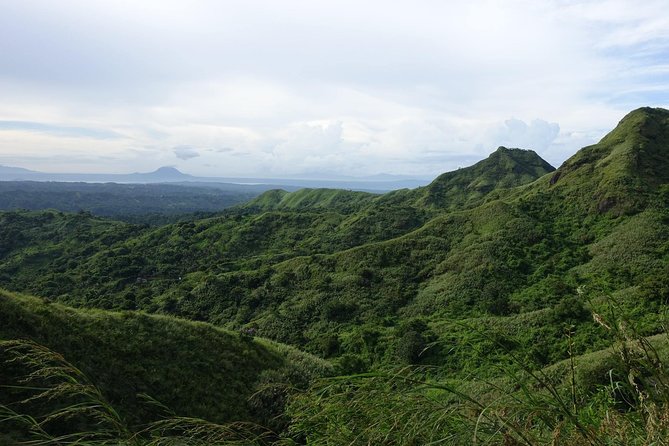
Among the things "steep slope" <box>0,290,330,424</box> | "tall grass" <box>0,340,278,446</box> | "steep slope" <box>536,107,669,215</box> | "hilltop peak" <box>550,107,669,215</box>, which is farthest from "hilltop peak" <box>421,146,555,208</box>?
"tall grass" <box>0,340,278,446</box>

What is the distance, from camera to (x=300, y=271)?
206ft

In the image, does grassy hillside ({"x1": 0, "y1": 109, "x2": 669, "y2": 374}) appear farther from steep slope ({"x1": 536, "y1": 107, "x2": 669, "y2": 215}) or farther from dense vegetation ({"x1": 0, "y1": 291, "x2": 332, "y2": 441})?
dense vegetation ({"x1": 0, "y1": 291, "x2": 332, "y2": 441})

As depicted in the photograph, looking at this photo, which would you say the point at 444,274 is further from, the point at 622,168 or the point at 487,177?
the point at 487,177

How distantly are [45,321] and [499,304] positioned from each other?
40228mm

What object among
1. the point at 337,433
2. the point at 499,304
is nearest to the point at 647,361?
the point at 337,433

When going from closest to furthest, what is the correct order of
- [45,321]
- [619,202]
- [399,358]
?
1. [45,321]
2. [399,358]
3. [619,202]

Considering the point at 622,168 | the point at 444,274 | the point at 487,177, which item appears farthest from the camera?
the point at 487,177

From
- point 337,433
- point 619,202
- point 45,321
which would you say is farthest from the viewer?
point 619,202

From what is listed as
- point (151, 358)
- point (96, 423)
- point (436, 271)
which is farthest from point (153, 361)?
point (436, 271)

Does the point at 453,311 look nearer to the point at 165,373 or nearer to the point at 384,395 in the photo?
the point at 165,373

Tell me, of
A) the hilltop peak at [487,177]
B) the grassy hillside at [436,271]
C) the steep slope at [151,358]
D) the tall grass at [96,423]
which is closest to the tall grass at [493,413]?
the tall grass at [96,423]

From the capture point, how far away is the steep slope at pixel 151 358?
54.5ft

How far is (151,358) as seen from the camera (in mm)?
19891

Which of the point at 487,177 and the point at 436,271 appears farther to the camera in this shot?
the point at 487,177
